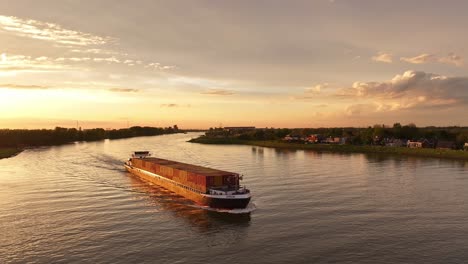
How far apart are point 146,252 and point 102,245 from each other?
4.80m

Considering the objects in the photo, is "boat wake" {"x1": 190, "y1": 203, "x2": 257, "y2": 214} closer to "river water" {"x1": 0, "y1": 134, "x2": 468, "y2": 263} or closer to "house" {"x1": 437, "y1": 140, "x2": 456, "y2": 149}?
"river water" {"x1": 0, "y1": 134, "x2": 468, "y2": 263}

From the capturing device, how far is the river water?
1328 inches

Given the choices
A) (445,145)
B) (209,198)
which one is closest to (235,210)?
(209,198)

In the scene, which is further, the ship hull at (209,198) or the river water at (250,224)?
the ship hull at (209,198)

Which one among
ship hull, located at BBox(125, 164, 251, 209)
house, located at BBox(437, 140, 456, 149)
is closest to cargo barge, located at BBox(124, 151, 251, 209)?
ship hull, located at BBox(125, 164, 251, 209)

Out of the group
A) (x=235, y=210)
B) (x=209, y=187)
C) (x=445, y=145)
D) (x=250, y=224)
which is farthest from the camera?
(x=445, y=145)

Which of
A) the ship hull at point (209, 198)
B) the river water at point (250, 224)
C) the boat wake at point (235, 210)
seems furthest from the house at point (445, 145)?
the boat wake at point (235, 210)

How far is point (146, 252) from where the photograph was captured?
1335 inches

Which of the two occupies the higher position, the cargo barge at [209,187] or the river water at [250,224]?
the cargo barge at [209,187]

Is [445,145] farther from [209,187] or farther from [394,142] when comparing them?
[209,187]

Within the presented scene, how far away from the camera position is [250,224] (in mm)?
43344

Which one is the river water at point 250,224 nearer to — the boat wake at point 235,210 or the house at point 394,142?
the boat wake at point 235,210

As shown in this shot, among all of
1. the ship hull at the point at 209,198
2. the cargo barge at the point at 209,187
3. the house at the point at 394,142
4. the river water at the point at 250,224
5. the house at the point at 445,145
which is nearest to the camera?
the river water at the point at 250,224

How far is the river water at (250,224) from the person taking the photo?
3372cm
